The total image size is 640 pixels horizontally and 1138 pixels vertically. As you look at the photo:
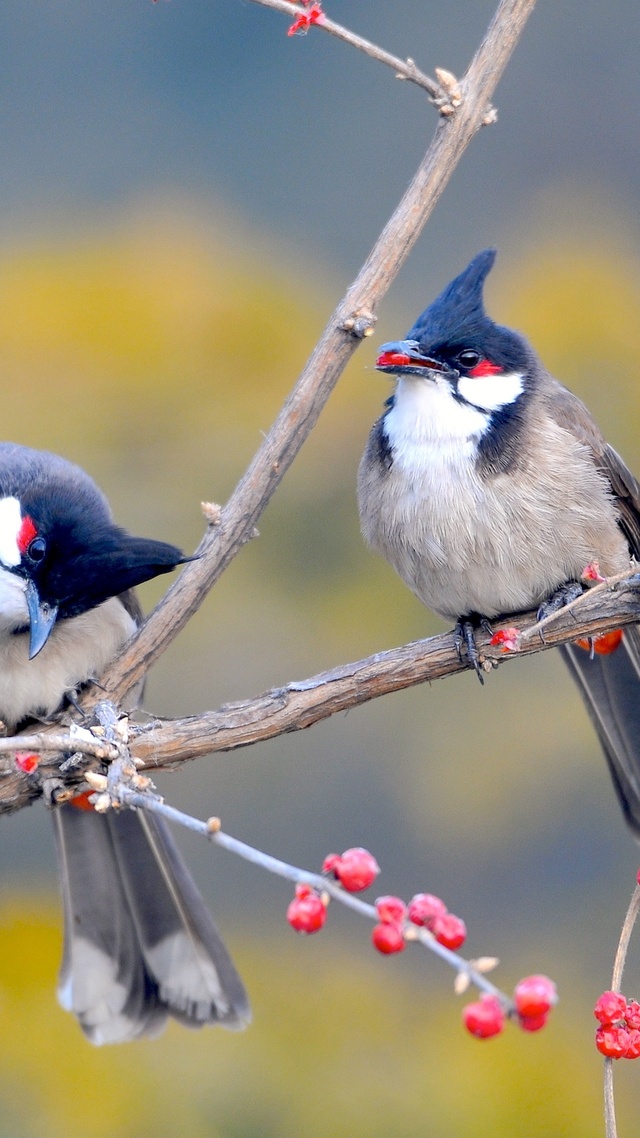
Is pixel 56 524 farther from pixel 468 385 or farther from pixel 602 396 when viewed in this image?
pixel 602 396

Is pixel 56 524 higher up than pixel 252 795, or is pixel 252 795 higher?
pixel 56 524

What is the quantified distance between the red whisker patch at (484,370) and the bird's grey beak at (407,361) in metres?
0.05

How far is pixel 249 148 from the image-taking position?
9.98ft

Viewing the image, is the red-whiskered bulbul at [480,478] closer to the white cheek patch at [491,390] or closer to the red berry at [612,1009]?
the white cheek patch at [491,390]

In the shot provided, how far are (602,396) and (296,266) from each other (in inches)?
31.6

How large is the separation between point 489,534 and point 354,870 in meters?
0.83

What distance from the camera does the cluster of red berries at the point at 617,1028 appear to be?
4.34 ft

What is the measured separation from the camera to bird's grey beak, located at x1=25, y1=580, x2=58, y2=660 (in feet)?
5.38

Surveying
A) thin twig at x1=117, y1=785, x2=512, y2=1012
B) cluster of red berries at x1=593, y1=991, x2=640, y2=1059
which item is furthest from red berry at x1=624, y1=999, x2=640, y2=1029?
thin twig at x1=117, y1=785, x2=512, y2=1012

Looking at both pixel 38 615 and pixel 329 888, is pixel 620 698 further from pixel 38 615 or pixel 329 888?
pixel 329 888

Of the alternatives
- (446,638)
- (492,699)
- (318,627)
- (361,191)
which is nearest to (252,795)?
(318,627)

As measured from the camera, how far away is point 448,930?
3.50 ft

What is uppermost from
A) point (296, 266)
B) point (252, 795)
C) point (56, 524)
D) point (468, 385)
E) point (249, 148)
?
point (249, 148)

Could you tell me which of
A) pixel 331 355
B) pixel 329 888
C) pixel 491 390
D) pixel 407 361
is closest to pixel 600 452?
pixel 491 390
